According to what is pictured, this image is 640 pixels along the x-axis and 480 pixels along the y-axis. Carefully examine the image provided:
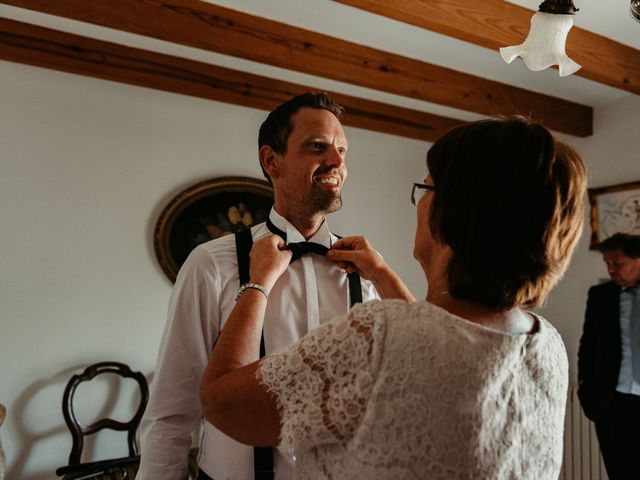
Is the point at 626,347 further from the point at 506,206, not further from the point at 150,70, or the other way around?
the point at 150,70

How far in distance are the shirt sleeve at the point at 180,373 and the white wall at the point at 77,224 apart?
1.99 m

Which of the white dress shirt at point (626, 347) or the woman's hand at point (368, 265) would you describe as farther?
the white dress shirt at point (626, 347)

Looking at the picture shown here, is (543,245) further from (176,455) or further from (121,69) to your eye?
(121,69)

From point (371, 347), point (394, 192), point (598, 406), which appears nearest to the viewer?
point (371, 347)

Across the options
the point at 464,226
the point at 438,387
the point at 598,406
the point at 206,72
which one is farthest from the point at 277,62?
the point at 598,406

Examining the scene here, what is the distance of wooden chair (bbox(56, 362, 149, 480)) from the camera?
2529 mm

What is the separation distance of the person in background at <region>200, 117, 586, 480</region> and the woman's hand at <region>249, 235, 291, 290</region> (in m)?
0.12

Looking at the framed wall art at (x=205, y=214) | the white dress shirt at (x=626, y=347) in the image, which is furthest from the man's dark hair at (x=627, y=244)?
the framed wall art at (x=205, y=214)

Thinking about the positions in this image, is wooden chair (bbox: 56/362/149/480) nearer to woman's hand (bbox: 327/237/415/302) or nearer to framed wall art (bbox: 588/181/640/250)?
woman's hand (bbox: 327/237/415/302)

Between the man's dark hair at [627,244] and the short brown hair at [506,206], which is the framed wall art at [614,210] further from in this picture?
the short brown hair at [506,206]

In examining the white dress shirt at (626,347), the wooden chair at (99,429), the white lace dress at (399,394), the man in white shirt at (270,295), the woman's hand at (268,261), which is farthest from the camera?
the white dress shirt at (626,347)

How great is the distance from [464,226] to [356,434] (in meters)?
0.35

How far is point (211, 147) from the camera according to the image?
11.1 feet

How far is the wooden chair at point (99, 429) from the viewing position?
2529 mm
